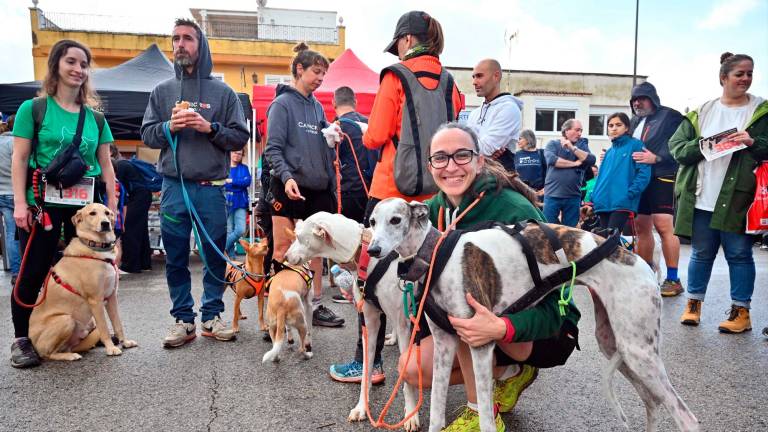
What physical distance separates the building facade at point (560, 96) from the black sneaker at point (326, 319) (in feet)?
63.8

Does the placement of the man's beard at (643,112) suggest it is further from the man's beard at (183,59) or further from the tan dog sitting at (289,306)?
the man's beard at (183,59)

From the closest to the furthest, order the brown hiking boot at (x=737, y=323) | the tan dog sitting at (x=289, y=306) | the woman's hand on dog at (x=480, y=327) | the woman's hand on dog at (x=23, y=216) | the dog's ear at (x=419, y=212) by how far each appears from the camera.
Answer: the woman's hand on dog at (x=480, y=327), the dog's ear at (x=419, y=212), the woman's hand on dog at (x=23, y=216), the tan dog sitting at (x=289, y=306), the brown hiking boot at (x=737, y=323)

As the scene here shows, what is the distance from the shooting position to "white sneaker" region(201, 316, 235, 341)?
12.8ft

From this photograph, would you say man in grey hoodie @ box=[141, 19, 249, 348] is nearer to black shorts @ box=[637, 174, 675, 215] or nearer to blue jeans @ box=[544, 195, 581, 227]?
black shorts @ box=[637, 174, 675, 215]

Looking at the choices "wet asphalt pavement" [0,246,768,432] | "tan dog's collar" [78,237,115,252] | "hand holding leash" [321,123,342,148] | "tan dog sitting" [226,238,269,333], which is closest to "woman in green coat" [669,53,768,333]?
"wet asphalt pavement" [0,246,768,432]

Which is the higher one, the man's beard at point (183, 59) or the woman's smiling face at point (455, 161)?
the man's beard at point (183, 59)

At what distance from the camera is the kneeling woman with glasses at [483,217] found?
7.14 feet

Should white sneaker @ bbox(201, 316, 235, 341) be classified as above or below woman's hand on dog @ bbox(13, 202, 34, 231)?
below

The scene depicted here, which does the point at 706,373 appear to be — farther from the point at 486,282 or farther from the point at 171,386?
the point at 171,386

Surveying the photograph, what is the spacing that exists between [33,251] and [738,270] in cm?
532

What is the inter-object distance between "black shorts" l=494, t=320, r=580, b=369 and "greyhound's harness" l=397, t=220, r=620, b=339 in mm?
284

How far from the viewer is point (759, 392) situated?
9.57 ft

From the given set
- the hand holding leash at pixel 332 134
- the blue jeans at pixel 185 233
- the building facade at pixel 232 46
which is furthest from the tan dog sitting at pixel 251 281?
the building facade at pixel 232 46

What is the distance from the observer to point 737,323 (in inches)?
160
